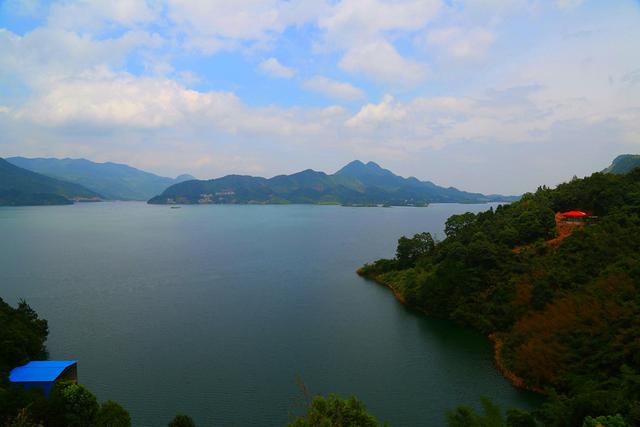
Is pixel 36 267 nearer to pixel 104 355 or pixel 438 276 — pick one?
pixel 104 355

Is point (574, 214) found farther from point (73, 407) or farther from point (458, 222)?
point (73, 407)

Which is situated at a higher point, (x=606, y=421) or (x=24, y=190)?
(x=24, y=190)

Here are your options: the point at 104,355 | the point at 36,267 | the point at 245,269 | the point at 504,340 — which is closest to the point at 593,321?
the point at 504,340

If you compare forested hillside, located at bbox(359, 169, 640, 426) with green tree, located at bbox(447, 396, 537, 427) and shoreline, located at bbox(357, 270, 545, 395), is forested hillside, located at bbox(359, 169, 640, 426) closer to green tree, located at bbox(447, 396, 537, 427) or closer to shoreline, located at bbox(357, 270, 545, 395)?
shoreline, located at bbox(357, 270, 545, 395)

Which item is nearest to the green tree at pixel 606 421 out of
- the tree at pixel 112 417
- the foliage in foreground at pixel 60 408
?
the foliage in foreground at pixel 60 408

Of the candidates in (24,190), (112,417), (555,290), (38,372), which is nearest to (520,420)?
(112,417)

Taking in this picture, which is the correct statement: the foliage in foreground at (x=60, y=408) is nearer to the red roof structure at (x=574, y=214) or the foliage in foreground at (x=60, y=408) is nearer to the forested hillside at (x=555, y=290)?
the forested hillside at (x=555, y=290)

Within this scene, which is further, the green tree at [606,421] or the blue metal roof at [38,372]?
the blue metal roof at [38,372]
